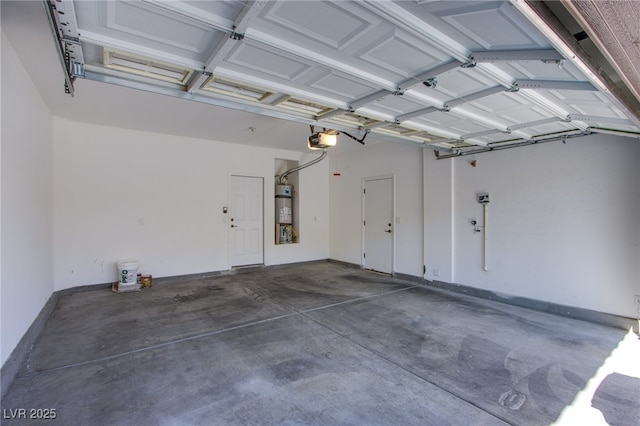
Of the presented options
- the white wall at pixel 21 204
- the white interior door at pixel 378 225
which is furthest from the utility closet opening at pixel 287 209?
the white wall at pixel 21 204

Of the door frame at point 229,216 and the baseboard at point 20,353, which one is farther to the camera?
the door frame at point 229,216

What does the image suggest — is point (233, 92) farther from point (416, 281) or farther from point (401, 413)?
point (416, 281)

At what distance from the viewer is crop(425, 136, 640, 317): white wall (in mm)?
3518

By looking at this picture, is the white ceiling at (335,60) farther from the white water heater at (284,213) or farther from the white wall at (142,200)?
the white water heater at (284,213)

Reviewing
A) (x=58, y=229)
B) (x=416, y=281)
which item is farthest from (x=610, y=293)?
(x=58, y=229)

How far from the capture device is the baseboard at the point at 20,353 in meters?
2.21

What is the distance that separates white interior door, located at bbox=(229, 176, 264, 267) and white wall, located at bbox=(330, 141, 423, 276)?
6.22 feet

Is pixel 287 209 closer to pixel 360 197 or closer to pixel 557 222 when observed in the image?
pixel 360 197

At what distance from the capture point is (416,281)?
565cm

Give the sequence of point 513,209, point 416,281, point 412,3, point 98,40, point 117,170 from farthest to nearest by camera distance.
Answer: point 416,281 < point 117,170 < point 513,209 < point 98,40 < point 412,3

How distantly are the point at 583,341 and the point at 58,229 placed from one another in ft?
22.8

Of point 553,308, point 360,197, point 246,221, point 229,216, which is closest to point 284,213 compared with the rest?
point 246,221

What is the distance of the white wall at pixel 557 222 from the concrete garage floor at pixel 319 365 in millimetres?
456

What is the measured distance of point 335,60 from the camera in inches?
82.7
